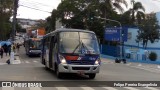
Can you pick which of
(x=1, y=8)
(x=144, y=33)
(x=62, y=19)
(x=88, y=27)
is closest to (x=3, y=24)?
(x=1, y=8)

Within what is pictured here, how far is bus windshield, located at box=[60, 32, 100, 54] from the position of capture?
63.3ft

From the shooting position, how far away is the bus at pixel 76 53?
742 inches

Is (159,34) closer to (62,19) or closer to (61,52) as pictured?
(62,19)

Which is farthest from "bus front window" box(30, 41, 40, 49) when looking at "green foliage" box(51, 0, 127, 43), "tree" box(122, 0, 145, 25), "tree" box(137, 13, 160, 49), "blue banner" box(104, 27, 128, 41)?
"tree" box(122, 0, 145, 25)

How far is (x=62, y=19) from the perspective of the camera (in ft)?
281

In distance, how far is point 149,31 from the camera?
68750 mm

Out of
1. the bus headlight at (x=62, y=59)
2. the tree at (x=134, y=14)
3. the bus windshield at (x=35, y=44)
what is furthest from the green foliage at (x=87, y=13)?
the bus headlight at (x=62, y=59)

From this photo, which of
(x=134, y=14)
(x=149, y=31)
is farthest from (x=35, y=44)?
(x=134, y=14)

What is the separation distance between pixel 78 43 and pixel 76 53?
28.7 inches

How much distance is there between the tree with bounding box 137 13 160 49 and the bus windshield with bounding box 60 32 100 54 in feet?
162

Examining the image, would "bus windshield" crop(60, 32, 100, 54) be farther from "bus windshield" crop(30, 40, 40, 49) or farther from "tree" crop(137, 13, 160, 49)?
"tree" crop(137, 13, 160, 49)

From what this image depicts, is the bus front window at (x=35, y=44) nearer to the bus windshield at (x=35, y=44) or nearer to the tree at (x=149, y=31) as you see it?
the bus windshield at (x=35, y=44)

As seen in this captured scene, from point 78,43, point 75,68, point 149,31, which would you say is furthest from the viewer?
point 149,31

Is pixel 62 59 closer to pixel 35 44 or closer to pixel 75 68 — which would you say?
pixel 75 68
